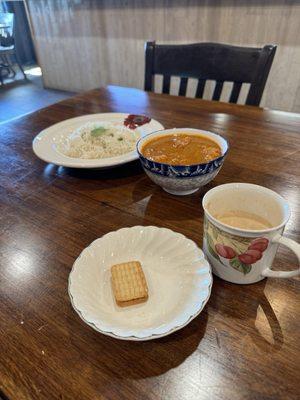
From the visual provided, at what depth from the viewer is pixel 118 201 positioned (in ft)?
2.21

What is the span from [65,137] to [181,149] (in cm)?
38

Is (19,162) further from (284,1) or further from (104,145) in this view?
(284,1)

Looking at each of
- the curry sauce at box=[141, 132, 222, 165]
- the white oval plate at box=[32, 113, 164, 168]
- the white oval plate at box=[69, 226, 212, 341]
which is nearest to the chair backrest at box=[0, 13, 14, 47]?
the white oval plate at box=[32, 113, 164, 168]

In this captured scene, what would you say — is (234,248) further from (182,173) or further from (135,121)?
(135,121)

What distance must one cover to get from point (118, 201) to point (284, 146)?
51 cm

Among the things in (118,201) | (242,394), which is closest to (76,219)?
(118,201)

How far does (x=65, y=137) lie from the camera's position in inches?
34.3

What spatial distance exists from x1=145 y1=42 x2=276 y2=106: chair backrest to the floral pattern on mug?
0.88m

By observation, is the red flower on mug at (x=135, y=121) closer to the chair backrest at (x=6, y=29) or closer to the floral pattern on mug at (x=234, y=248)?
the floral pattern on mug at (x=234, y=248)

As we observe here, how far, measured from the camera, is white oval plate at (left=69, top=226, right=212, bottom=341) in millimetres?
384

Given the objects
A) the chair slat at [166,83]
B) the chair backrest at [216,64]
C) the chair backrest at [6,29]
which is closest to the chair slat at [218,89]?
the chair backrest at [216,64]

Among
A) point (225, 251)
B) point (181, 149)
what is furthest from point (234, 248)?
point (181, 149)

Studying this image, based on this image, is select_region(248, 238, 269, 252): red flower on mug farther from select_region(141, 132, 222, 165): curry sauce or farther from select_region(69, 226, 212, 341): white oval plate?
select_region(141, 132, 222, 165): curry sauce

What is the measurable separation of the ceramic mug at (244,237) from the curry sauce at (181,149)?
14 centimetres
